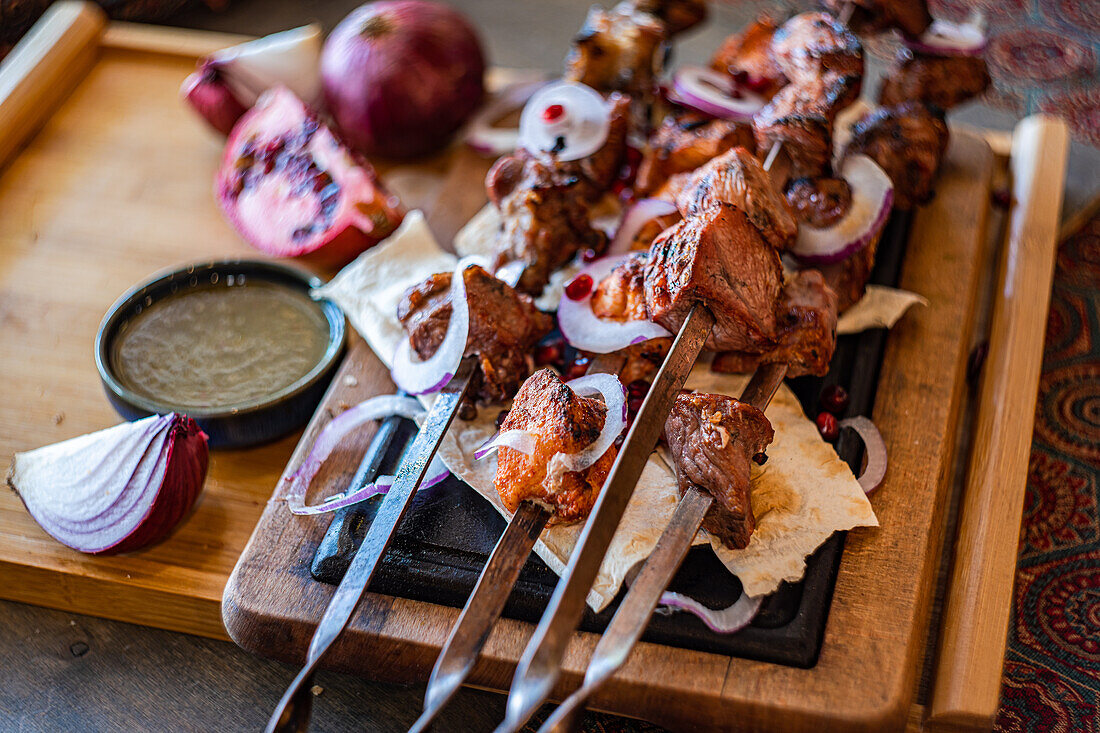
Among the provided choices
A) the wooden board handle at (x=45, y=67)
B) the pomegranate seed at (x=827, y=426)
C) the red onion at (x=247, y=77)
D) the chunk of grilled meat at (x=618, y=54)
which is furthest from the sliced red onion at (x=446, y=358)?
the wooden board handle at (x=45, y=67)

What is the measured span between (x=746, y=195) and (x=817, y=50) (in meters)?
0.74

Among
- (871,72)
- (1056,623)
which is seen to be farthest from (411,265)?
(871,72)

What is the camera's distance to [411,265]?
2.67 m

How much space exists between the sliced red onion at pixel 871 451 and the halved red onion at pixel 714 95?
39.9 inches

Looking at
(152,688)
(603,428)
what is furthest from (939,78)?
(152,688)

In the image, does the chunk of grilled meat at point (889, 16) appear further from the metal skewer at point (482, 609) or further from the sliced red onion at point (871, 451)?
the metal skewer at point (482, 609)

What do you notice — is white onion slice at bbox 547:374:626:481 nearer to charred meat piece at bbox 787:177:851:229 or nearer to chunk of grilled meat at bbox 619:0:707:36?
charred meat piece at bbox 787:177:851:229

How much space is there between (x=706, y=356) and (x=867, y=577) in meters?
0.64

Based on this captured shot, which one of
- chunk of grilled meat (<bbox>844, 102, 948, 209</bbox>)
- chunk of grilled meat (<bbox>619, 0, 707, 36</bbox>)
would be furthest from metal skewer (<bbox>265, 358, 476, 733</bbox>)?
chunk of grilled meat (<bbox>619, 0, 707, 36</bbox>)

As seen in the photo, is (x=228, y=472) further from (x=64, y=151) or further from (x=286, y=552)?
(x=64, y=151)

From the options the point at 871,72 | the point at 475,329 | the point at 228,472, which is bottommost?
the point at 871,72

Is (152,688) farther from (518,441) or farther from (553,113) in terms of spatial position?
(553,113)

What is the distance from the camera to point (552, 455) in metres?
1.87

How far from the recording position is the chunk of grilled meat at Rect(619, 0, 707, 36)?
3.17 metres
